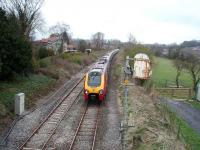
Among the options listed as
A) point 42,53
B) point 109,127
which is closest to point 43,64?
point 42,53

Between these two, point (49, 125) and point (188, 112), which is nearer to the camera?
point (49, 125)

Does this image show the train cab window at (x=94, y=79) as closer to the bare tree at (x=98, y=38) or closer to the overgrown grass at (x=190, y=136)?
the overgrown grass at (x=190, y=136)

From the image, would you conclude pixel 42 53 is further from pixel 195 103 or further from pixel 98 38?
pixel 98 38

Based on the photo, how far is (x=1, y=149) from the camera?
15.9 meters

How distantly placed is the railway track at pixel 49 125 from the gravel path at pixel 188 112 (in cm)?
1039

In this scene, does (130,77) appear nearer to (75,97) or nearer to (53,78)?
(53,78)

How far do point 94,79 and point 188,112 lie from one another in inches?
522

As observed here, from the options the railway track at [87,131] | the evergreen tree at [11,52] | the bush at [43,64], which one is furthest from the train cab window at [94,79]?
the bush at [43,64]

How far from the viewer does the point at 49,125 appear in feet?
65.2

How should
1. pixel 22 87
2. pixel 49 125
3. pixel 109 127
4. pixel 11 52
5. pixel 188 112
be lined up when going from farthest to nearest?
pixel 188 112
pixel 22 87
pixel 11 52
pixel 49 125
pixel 109 127

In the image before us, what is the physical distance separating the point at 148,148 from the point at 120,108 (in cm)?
824

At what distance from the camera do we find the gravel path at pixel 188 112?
30.5 metres

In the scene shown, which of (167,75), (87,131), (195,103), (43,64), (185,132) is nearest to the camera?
(87,131)

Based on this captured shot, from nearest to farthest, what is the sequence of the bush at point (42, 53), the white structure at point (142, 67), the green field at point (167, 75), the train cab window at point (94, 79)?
the train cab window at point (94, 79)
the white structure at point (142, 67)
the bush at point (42, 53)
the green field at point (167, 75)
